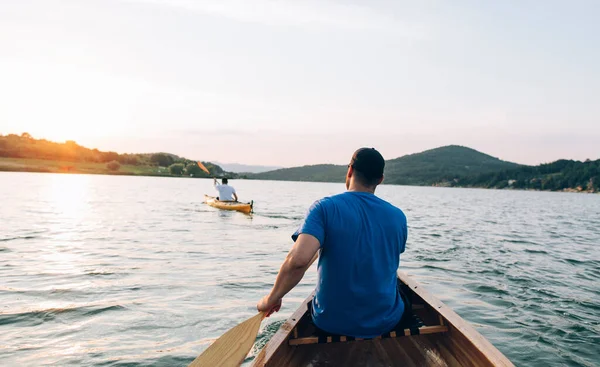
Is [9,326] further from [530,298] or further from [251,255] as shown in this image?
[530,298]

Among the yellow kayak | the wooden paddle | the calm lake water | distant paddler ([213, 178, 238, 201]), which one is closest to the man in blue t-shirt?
the wooden paddle

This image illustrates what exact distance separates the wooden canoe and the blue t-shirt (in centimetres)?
28

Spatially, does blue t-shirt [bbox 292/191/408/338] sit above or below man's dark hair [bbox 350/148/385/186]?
below

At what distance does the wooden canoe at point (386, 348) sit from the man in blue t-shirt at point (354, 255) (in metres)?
0.32

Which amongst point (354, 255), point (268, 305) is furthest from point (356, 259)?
point (268, 305)

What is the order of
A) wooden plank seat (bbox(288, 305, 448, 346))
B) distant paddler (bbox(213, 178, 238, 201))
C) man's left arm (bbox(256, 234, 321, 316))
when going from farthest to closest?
distant paddler (bbox(213, 178, 238, 201)) < wooden plank seat (bbox(288, 305, 448, 346)) < man's left arm (bbox(256, 234, 321, 316))

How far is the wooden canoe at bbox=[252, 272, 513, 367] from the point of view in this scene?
12.9ft

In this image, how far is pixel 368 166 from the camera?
382 cm

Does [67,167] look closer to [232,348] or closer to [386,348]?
[232,348]

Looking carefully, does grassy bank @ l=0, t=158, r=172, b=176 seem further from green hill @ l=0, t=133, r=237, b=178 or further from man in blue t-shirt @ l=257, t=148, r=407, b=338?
man in blue t-shirt @ l=257, t=148, r=407, b=338

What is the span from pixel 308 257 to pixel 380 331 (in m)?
1.26

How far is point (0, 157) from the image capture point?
131 meters

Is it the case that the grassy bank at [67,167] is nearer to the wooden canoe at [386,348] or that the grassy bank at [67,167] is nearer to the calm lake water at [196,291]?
the calm lake water at [196,291]

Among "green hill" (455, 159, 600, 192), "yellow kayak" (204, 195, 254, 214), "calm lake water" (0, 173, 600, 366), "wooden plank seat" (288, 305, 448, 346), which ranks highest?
"green hill" (455, 159, 600, 192)
